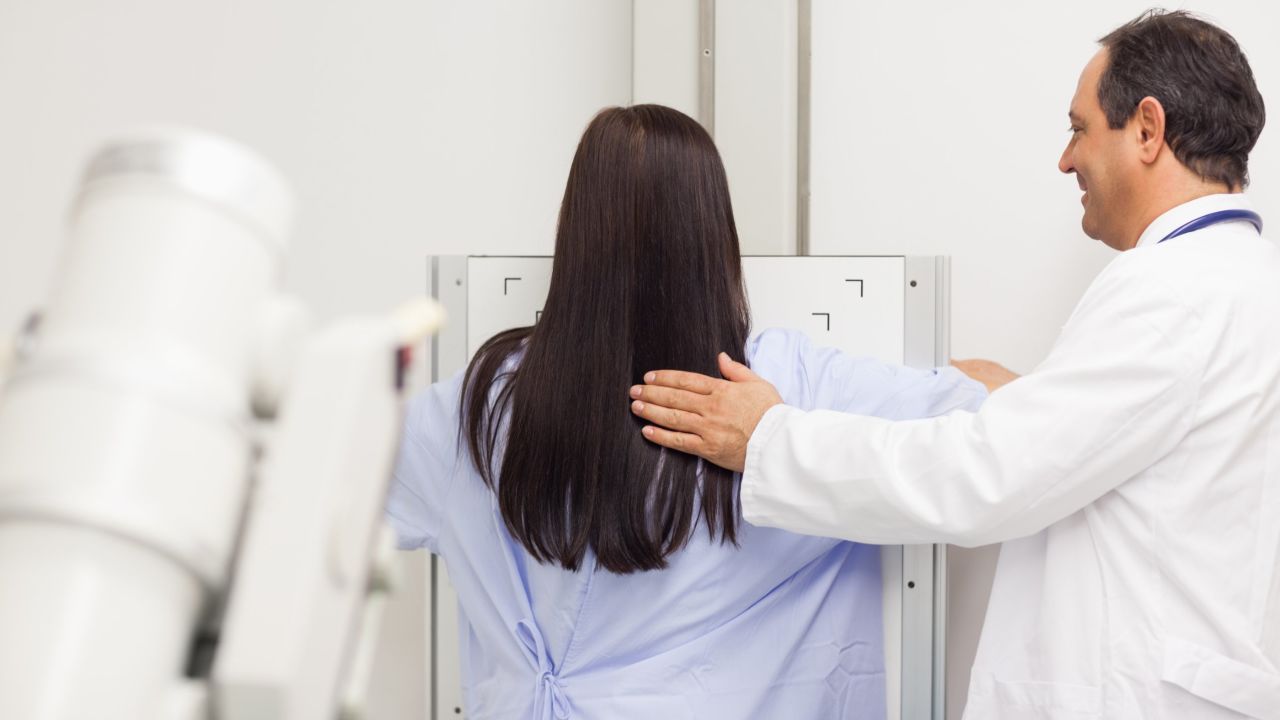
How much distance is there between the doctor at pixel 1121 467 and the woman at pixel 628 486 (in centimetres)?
6

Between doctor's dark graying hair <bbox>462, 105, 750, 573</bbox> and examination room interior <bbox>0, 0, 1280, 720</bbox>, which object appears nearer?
doctor's dark graying hair <bbox>462, 105, 750, 573</bbox>

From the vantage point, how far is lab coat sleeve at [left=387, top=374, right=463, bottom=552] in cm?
134

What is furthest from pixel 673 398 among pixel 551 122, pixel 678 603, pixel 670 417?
pixel 551 122

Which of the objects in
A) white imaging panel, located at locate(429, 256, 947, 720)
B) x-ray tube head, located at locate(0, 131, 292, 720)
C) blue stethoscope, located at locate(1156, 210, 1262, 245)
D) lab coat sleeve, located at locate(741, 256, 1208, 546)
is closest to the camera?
x-ray tube head, located at locate(0, 131, 292, 720)

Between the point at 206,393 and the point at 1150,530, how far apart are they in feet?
3.60

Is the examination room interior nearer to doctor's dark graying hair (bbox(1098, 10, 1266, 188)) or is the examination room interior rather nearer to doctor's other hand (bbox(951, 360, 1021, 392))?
doctor's other hand (bbox(951, 360, 1021, 392))

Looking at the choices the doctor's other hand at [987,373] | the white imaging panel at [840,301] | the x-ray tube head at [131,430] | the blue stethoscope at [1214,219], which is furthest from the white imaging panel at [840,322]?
the x-ray tube head at [131,430]

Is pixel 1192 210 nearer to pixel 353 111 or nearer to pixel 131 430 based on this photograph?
pixel 131 430

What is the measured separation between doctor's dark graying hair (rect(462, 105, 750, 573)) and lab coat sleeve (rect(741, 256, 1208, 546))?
13cm

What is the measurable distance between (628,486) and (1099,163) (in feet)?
2.44

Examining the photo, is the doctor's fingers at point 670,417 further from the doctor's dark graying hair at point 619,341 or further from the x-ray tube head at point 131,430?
the x-ray tube head at point 131,430

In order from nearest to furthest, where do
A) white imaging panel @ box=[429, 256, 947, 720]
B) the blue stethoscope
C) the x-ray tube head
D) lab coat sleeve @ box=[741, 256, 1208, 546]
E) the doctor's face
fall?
the x-ray tube head
lab coat sleeve @ box=[741, 256, 1208, 546]
the blue stethoscope
the doctor's face
white imaging panel @ box=[429, 256, 947, 720]

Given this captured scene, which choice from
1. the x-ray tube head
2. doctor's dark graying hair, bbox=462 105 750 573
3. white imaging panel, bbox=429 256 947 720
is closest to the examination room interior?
white imaging panel, bbox=429 256 947 720

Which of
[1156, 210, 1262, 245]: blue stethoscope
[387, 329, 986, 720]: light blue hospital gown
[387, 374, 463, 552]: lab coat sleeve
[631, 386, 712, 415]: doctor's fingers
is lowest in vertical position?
[387, 329, 986, 720]: light blue hospital gown
